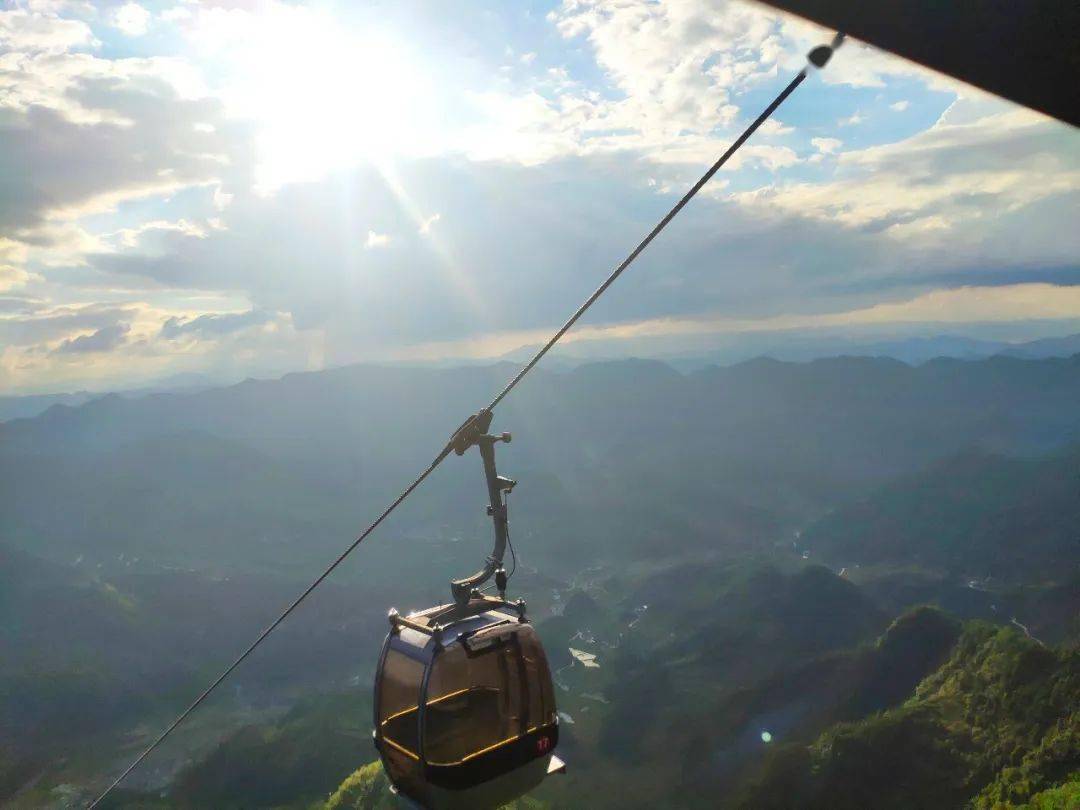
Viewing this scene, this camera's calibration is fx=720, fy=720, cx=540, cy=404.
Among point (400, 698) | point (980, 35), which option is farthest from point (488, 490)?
point (980, 35)

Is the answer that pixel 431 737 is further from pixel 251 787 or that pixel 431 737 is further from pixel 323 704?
pixel 323 704

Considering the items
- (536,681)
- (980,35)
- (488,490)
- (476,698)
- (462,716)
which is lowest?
(462,716)

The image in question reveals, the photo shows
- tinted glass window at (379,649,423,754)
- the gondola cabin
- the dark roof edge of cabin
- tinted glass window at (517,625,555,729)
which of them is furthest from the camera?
tinted glass window at (517,625,555,729)

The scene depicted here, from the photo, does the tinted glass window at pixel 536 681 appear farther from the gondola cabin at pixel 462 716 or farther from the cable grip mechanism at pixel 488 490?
the cable grip mechanism at pixel 488 490

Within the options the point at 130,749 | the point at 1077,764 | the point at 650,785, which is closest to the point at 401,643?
the point at 1077,764

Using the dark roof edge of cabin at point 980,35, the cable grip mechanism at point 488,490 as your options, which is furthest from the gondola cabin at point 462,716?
the dark roof edge of cabin at point 980,35

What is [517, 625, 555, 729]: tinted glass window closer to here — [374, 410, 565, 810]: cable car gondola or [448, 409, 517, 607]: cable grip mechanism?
[374, 410, 565, 810]: cable car gondola

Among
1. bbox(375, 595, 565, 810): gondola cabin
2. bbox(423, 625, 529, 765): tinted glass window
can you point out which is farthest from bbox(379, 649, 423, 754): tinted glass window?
bbox(423, 625, 529, 765): tinted glass window

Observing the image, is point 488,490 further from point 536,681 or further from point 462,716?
point 462,716
